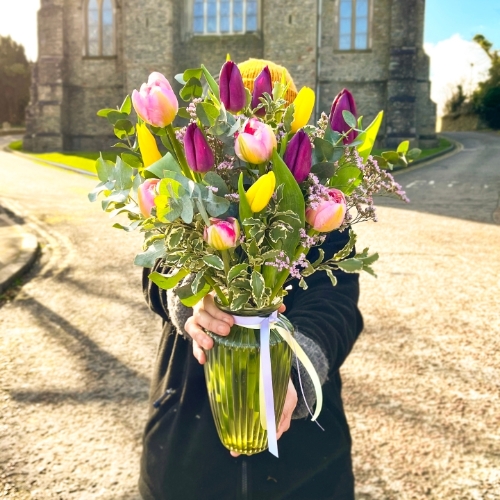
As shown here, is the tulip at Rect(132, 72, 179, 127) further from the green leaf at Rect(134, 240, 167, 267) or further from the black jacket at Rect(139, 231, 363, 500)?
the black jacket at Rect(139, 231, 363, 500)

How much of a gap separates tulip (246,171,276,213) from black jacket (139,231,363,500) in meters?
0.57

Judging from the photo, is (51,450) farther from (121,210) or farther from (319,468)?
(121,210)

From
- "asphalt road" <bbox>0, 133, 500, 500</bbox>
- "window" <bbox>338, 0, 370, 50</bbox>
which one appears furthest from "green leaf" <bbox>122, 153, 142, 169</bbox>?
"window" <bbox>338, 0, 370, 50</bbox>

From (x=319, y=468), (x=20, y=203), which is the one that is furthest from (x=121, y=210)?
(x=20, y=203)

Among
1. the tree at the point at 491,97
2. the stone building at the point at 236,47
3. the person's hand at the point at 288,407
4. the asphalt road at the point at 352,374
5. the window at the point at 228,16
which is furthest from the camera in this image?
the tree at the point at 491,97

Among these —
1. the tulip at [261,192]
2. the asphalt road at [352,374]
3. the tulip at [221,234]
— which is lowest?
the asphalt road at [352,374]

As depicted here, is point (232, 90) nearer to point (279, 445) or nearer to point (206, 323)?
point (206, 323)

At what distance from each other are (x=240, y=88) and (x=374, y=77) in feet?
80.6

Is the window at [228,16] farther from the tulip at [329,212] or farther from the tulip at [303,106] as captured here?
the tulip at [329,212]

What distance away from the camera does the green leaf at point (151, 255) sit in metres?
1.24

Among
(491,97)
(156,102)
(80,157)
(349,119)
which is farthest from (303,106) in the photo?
(491,97)

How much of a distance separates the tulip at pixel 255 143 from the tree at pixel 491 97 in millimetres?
41013

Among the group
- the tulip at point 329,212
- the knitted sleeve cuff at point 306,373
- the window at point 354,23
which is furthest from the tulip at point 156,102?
the window at point 354,23

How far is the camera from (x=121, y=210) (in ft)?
4.40
